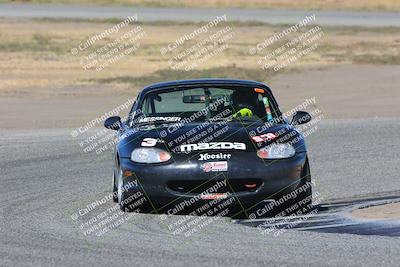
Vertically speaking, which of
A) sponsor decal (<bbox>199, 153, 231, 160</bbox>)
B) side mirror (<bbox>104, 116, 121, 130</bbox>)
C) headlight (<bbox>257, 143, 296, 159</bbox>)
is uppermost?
side mirror (<bbox>104, 116, 121, 130</bbox>)

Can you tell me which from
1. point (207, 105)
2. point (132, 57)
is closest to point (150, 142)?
point (207, 105)

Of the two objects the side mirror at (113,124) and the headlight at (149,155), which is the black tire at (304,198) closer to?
the headlight at (149,155)

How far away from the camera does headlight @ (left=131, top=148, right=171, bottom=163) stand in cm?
1098

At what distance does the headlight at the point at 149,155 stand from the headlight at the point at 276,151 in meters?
0.88

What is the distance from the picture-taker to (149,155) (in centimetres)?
1105

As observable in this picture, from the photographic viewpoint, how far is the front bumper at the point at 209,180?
1080 cm

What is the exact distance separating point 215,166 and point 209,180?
0.14 meters

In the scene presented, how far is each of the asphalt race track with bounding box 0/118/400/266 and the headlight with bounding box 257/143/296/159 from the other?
2.18 feet

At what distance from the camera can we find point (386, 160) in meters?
16.0

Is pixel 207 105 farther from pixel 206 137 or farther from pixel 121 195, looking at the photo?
pixel 121 195

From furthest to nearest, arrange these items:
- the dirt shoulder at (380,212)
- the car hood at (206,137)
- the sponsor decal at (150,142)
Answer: the sponsor decal at (150,142), the car hood at (206,137), the dirt shoulder at (380,212)

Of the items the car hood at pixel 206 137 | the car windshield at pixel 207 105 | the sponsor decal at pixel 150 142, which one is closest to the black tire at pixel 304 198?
the car hood at pixel 206 137

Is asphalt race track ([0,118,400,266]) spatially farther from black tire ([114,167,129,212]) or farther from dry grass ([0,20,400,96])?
dry grass ([0,20,400,96])

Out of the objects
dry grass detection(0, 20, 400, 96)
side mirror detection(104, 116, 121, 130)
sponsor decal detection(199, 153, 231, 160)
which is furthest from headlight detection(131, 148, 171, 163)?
dry grass detection(0, 20, 400, 96)
